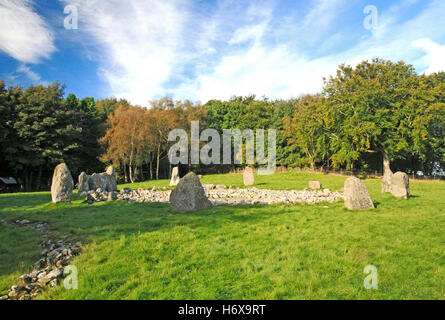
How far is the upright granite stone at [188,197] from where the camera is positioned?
31.6 ft

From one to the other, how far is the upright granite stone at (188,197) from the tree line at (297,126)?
23.7 m

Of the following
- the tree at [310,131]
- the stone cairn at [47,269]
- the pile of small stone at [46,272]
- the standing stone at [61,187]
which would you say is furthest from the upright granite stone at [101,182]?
the tree at [310,131]

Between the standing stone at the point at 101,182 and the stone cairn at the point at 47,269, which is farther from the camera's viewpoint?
the standing stone at the point at 101,182

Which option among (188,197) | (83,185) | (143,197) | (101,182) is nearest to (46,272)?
(188,197)

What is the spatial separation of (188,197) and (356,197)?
268 inches

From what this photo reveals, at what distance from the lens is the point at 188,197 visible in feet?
31.8

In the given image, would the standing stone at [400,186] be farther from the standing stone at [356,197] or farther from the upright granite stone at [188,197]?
the upright granite stone at [188,197]

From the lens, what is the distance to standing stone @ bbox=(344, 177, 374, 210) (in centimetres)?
973

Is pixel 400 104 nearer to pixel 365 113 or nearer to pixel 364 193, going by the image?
pixel 365 113

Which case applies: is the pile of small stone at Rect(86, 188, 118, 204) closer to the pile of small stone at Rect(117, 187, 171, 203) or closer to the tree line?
the pile of small stone at Rect(117, 187, 171, 203)

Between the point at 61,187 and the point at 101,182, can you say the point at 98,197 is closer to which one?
the point at 61,187

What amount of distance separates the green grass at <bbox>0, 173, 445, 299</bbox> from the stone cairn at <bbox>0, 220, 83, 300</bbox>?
0.74 feet

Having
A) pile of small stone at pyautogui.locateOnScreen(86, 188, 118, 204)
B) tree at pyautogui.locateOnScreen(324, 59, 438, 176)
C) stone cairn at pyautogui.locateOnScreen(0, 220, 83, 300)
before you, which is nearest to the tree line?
tree at pyautogui.locateOnScreen(324, 59, 438, 176)

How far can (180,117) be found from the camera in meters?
37.9
